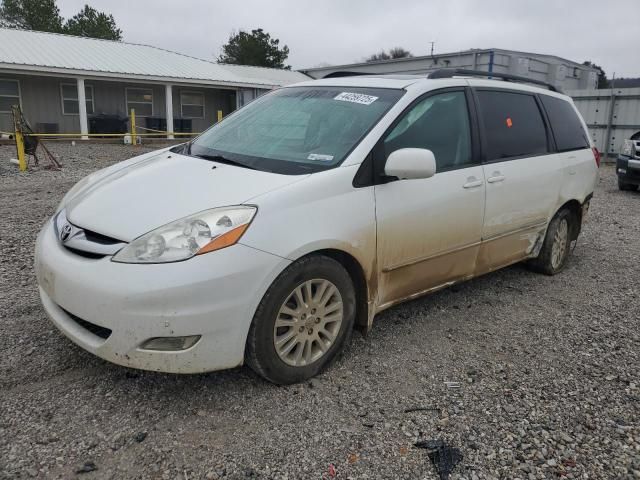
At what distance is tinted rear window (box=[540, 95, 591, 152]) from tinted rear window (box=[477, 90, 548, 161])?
0.22m

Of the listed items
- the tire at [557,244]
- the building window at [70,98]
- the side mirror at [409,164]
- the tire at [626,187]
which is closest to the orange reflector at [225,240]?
the side mirror at [409,164]

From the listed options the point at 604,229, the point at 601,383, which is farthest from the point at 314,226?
the point at 604,229

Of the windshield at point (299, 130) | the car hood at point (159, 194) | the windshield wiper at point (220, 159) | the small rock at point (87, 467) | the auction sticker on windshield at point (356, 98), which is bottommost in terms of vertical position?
the small rock at point (87, 467)

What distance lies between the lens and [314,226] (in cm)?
283

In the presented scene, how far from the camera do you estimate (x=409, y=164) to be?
10.2 feet

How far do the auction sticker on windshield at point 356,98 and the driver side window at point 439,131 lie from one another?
273 millimetres

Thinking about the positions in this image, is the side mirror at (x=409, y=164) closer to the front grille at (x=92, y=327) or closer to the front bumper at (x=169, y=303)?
the front bumper at (x=169, y=303)

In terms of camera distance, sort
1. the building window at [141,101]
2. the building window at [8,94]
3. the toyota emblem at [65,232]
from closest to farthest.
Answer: the toyota emblem at [65,232], the building window at [8,94], the building window at [141,101]

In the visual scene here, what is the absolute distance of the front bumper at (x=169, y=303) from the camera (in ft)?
8.04

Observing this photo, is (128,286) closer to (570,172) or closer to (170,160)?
(170,160)

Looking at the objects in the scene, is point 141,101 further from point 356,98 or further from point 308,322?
point 308,322

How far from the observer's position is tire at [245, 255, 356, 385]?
2.72 meters

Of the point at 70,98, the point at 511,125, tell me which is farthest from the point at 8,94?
the point at 511,125

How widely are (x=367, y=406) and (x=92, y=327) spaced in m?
1.48
